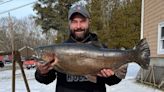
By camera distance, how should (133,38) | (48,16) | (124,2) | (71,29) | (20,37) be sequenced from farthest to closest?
(20,37) < (48,16) < (124,2) < (133,38) < (71,29)

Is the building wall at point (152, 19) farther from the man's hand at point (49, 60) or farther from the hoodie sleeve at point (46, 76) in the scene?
the man's hand at point (49, 60)

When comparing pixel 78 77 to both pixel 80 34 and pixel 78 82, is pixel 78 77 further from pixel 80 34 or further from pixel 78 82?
pixel 80 34

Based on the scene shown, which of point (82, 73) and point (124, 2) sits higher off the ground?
point (124, 2)

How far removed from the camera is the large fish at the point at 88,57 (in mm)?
3148

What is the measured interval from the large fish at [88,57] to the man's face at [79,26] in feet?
0.61

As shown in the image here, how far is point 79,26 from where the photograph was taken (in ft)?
11.2

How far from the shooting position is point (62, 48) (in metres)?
3.16

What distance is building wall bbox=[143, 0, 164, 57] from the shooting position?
14258 mm

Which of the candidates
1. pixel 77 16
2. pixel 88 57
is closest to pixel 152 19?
pixel 77 16

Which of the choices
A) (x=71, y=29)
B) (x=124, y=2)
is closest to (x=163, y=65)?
(x=71, y=29)

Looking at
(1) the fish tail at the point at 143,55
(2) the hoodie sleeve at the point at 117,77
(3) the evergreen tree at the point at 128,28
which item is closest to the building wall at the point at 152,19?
(2) the hoodie sleeve at the point at 117,77

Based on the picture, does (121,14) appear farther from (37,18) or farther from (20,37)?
(20,37)

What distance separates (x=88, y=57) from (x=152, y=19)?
41.0ft

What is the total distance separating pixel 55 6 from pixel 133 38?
48.1ft
